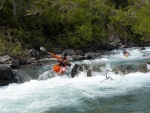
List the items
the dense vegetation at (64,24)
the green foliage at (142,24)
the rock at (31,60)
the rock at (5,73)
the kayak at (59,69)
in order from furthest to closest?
the green foliage at (142,24) < the dense vegetation at (64,24) < the rock at (31,60) < the kayak at (59,69) < the rock at (5,73)

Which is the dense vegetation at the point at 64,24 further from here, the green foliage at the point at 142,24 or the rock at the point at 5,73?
the rock at the point at 5,73

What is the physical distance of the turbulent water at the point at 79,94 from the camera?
33.1 ft

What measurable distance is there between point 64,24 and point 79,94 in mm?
17809

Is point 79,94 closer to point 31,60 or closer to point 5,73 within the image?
point 5,73

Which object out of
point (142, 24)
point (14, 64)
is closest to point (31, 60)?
point (14, 64)

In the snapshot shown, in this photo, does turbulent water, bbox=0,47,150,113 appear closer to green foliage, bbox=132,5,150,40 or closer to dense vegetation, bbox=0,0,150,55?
dense vegetation, bbox=0,0,150,55

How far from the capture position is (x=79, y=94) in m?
12.1

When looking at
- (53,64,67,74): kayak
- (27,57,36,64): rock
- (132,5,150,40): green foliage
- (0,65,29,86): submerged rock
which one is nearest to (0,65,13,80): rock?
(0,65,29,86): submerged rock

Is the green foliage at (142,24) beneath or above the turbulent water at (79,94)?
above

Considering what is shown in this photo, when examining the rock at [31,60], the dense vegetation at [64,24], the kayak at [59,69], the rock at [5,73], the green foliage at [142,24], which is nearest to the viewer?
the rock at [5,73]

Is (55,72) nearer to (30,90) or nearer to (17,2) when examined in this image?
(30,90)

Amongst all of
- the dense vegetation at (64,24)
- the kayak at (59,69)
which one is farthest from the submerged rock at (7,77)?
the dense vegetation at (64,24)

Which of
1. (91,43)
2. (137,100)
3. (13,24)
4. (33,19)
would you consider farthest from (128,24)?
(137,100)

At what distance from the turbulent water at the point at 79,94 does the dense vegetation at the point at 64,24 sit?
6411 millimetres
